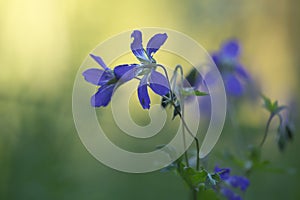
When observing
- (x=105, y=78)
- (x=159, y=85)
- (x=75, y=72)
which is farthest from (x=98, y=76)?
(x=75, y=72)

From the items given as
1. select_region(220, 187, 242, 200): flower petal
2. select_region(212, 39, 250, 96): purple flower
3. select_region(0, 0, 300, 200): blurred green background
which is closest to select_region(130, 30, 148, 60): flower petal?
select_region(220, 187, 242, 200): flower petal

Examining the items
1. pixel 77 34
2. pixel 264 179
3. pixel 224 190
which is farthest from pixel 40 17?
pixel 224 190

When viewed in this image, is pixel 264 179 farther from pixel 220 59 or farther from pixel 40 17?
pixel 40 17

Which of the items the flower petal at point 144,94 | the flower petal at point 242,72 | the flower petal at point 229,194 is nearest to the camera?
the flower petal at point 144,94

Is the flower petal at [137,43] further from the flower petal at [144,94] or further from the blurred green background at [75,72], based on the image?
the blurred green background at [75,72]

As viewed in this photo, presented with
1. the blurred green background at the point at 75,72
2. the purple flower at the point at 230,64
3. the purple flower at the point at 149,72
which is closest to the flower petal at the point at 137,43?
the purple flower at the point at 149,72

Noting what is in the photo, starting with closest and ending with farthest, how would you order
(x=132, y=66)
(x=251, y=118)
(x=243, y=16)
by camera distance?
(x=132, y=66) < (x=251, y=118) < (x=243, y=16)
